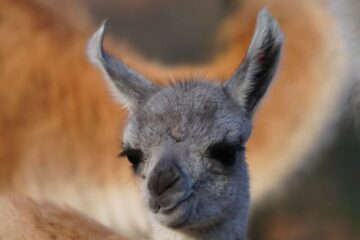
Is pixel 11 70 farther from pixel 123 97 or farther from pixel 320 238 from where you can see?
pixel 320 238

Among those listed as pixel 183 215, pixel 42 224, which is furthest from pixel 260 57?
pixel 42 224

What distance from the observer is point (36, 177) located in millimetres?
5012

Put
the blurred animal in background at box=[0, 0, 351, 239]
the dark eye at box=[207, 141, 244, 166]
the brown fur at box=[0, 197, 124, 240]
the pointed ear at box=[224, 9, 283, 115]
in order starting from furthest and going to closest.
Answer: the blurred animal in background at box=[0, 0, 351, 239] < the brown fur at box=[0, 197, 124, 240] < the pointed ear at box=[224, 9, 283, 115] < the dark eye at box=[207, 141, 244, 166]

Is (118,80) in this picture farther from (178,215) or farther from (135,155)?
(178,215)

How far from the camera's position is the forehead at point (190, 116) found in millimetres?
3439

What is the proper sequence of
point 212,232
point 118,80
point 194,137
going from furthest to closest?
point 118,80 → point 212,232 → point 194,137

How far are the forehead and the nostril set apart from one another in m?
0.15

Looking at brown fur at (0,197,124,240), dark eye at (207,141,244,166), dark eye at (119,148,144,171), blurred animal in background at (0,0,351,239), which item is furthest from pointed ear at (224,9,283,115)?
blurred animal in background at (0,0,351,239)

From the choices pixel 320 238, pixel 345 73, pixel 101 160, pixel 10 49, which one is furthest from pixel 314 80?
pixel 320 238

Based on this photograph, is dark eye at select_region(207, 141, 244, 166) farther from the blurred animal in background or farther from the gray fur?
the blurred animal in background

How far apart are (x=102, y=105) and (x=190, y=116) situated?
1.66 m

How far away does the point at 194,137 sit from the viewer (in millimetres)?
3422

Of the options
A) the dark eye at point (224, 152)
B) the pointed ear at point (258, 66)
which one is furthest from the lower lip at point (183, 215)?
the pointed ear at point (258, 66)

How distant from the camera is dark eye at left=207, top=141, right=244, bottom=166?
342cm
